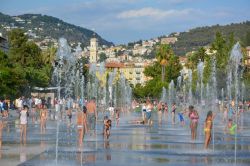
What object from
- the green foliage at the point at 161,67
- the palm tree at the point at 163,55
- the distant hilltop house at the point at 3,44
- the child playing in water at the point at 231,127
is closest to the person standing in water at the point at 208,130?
the child playing in water at the point at 231,127

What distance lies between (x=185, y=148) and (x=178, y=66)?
331 feet

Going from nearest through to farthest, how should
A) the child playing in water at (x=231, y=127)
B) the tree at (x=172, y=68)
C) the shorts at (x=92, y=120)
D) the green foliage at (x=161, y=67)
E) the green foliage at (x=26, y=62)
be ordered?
the shorts at (x=92, y=120)
the child playing in water at (x=231, y=127)
the green foliage at (x=26, y=62)
the green foliage at (x=161, y=67)
the tree at (x=172, y=68)

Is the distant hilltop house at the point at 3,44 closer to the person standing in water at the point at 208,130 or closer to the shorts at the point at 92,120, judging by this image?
the shorts at the point at 92,120

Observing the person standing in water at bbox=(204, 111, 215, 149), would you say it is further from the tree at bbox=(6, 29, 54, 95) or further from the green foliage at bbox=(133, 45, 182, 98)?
the green foliage at bbox=(133, 45, 182, 98)

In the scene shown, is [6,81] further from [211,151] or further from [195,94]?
[211,151]

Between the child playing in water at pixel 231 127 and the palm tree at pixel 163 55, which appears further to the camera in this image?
the palm tree at pixel 163 55

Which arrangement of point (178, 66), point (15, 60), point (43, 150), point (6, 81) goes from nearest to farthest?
point (43, 150) → point (6, 81) → point (15, 60) → point (178, 66)

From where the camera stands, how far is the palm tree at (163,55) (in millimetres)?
113219

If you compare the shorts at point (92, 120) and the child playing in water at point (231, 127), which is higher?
the shorts at point (92, 120)

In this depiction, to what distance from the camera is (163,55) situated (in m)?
114

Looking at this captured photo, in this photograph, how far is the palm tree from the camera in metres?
113

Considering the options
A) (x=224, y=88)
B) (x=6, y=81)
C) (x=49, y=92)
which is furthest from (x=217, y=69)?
(x=6, y=81)

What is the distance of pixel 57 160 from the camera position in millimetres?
15844

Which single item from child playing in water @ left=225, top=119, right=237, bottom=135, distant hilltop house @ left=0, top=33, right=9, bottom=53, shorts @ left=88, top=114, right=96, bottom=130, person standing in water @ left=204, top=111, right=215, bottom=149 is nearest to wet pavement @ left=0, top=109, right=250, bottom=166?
person standing in water @ left=204, top=111, right=215, bottom=149
